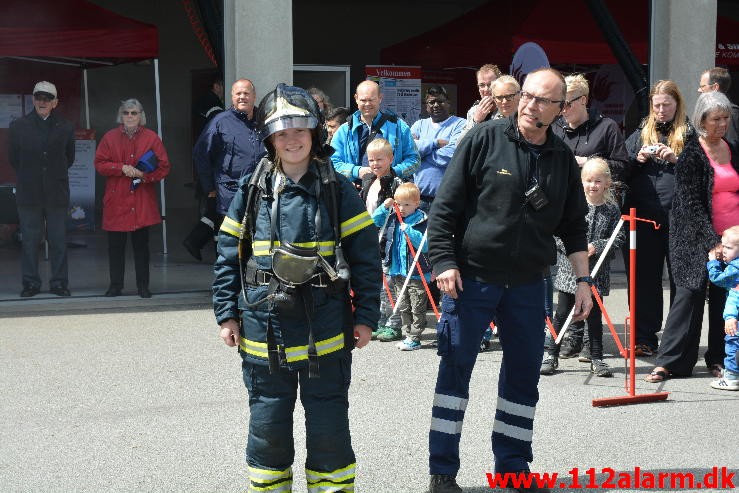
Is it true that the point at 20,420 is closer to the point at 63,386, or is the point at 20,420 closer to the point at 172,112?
the point at 63,386

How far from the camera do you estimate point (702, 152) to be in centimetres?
680

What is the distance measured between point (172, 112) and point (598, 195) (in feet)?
44.4

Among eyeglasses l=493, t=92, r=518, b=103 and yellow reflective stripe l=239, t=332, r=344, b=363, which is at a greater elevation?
eyeglasses l=493, t=92, r=518, b=103

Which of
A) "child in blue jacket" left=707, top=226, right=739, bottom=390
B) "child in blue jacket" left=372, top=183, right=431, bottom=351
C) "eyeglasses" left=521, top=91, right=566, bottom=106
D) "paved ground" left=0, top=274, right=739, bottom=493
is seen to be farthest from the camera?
"child in blue jacket" left=372, top=183, right=431, bottom=351

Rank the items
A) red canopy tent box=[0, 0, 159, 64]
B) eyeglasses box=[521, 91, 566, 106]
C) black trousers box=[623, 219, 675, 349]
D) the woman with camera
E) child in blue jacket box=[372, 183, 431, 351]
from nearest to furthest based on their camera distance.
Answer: eyeglasses box=[521, 91, 566, 106] < the woman with camera < black trousers box=[623, 219, 675, 349] < child in blue jacket box=[372, 183, 431, 351] < red canopy tent box=[0, 0, 159, 64]

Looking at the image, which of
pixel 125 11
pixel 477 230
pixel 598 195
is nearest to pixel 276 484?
pixel 477 230

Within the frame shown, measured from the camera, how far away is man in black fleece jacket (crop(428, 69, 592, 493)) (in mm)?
4578

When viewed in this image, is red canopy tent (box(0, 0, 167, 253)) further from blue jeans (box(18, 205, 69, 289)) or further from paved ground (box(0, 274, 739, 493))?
paved ground (box(0, 274, 739, 493))

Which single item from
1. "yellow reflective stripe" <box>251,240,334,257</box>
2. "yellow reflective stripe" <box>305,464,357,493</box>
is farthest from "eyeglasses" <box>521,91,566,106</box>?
"yellow reflective stripe" <box>305,464,357,493</box>

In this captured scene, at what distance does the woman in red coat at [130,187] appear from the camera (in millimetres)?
9805

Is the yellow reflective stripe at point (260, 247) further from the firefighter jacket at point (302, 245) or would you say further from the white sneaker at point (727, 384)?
the white sneaker at point (727, 384)

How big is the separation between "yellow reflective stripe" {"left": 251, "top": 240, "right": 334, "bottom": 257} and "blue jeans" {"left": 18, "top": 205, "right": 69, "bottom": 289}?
642cm

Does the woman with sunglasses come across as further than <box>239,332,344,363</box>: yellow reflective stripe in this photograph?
Yes

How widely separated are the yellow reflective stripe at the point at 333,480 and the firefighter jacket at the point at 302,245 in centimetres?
45
